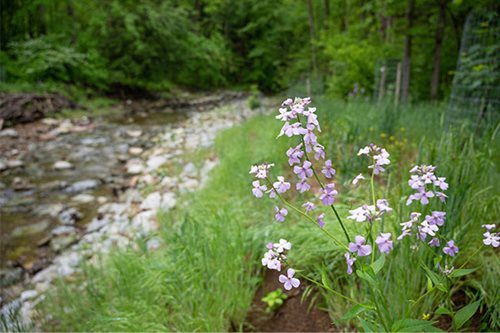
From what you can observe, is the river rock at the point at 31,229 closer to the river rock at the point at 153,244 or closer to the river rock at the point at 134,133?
the river rock at the point at 153,244

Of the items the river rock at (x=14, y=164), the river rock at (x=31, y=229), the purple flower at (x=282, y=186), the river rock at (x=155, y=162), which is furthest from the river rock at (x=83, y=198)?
the purple flower at (x=282, y=186)

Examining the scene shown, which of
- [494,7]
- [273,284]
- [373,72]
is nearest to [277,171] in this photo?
[273,284]

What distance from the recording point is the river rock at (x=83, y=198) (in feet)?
12.8

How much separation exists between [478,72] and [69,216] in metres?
4.20

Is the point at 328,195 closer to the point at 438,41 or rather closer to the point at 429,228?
the point at 429,228

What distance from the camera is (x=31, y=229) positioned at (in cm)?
329

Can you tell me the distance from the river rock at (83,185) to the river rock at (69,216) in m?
0.58

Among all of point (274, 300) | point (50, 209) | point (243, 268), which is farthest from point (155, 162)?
point (274, 300)

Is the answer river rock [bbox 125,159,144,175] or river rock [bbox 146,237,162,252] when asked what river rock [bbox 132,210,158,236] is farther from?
river rock [bbox 125,159,144,175]

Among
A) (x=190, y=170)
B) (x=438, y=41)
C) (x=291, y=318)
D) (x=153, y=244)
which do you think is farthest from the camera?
(x=438, y=41)

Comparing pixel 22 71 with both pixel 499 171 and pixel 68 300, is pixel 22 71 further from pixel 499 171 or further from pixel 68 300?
pixel 499 171

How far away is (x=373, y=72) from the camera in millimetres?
7586

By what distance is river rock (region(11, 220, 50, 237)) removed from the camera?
126 inches

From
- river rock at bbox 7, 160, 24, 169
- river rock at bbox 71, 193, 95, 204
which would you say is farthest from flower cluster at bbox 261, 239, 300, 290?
river rock at bbox 7, 160, 24, 169
